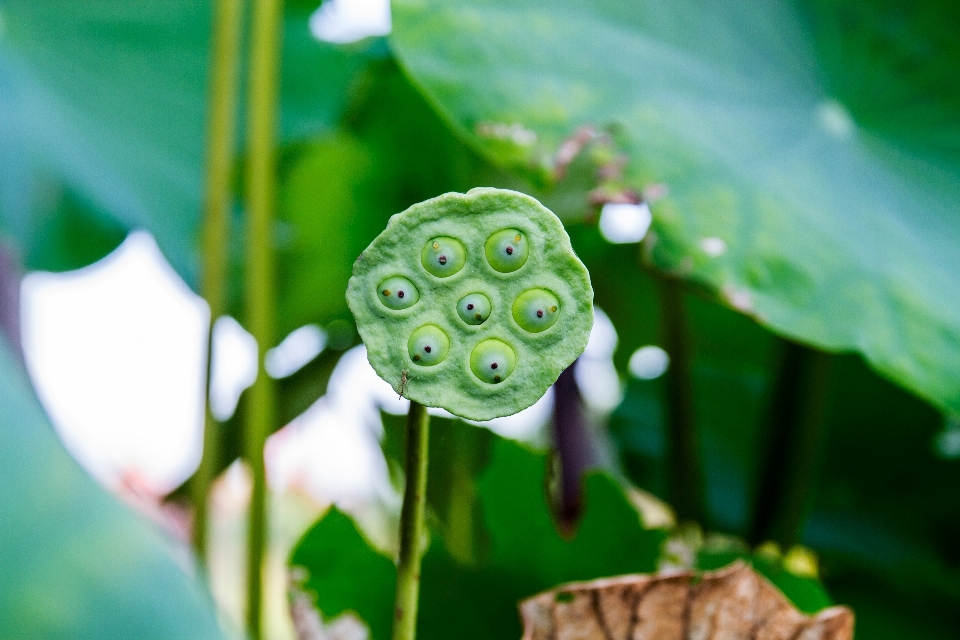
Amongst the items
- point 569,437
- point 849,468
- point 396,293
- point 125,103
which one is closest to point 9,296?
point 125,103

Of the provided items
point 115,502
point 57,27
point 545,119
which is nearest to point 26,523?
point 115,502

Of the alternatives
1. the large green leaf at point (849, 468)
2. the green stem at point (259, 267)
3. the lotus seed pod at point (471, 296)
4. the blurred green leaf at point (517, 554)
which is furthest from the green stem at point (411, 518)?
the large green leaf at point (849, 468)

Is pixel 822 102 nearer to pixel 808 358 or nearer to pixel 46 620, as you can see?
pixel 808 358

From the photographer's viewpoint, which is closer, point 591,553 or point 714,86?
point 591,553

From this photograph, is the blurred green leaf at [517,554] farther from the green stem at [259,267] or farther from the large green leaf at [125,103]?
the large green leaf at [125,103]

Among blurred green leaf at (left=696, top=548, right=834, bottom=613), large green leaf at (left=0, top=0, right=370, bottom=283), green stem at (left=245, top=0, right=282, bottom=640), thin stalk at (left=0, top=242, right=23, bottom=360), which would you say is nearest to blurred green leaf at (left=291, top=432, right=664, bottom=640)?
blurred green leaf at (left=696, top=548, right=834, bottom=613)

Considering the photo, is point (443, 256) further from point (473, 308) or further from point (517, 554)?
point (517, 554)

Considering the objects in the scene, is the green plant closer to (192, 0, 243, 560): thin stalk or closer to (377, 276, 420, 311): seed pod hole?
(377, 276, 420, 311): seed pod hole
